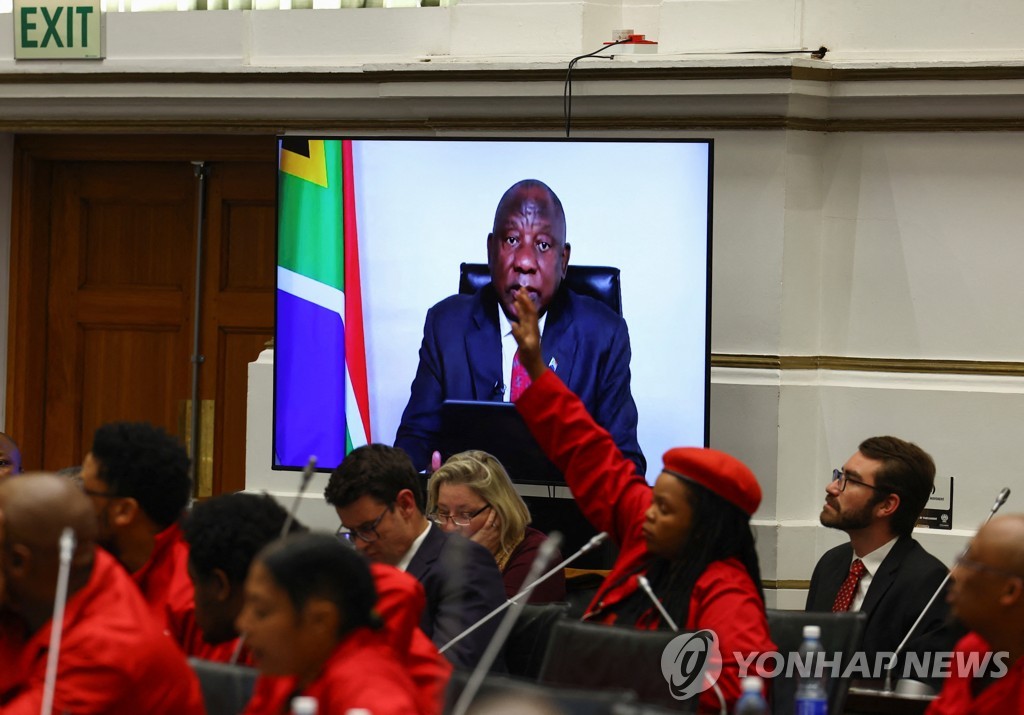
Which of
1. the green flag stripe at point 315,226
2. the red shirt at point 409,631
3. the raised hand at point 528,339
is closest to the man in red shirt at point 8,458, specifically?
the green flag stripe at point 315,226

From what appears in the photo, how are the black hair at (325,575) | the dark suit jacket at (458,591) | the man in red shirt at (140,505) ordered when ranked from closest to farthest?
the black hair at (325,575) → the man in red shirt at (140,505) → the dark suit jacket at (458,591)

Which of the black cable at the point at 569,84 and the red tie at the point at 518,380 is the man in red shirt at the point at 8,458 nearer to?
the red tie at the point at 518,380

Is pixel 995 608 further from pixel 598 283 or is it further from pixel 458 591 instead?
pixel 598 283

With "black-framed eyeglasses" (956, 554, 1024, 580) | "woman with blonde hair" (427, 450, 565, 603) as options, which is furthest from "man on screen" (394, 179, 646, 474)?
"black-framed eyeglasses" (956, 554, 1024, 580)

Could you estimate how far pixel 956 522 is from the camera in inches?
212

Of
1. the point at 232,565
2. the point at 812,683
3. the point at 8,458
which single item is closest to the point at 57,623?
the point at 232,565

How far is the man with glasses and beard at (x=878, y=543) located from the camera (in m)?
4.21

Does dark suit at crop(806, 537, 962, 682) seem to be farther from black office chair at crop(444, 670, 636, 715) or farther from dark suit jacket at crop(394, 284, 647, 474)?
black office chair at crop(444, 670, 636, 715)

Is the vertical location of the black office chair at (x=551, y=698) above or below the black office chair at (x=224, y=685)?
above

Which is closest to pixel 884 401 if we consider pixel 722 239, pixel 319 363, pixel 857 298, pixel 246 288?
pixel 857 298

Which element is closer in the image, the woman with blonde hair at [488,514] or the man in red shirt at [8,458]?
the woman with blonde hair at [488,514]

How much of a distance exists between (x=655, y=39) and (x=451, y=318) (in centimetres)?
134

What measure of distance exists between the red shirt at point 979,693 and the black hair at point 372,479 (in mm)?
1404

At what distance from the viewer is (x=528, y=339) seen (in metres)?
4.05
